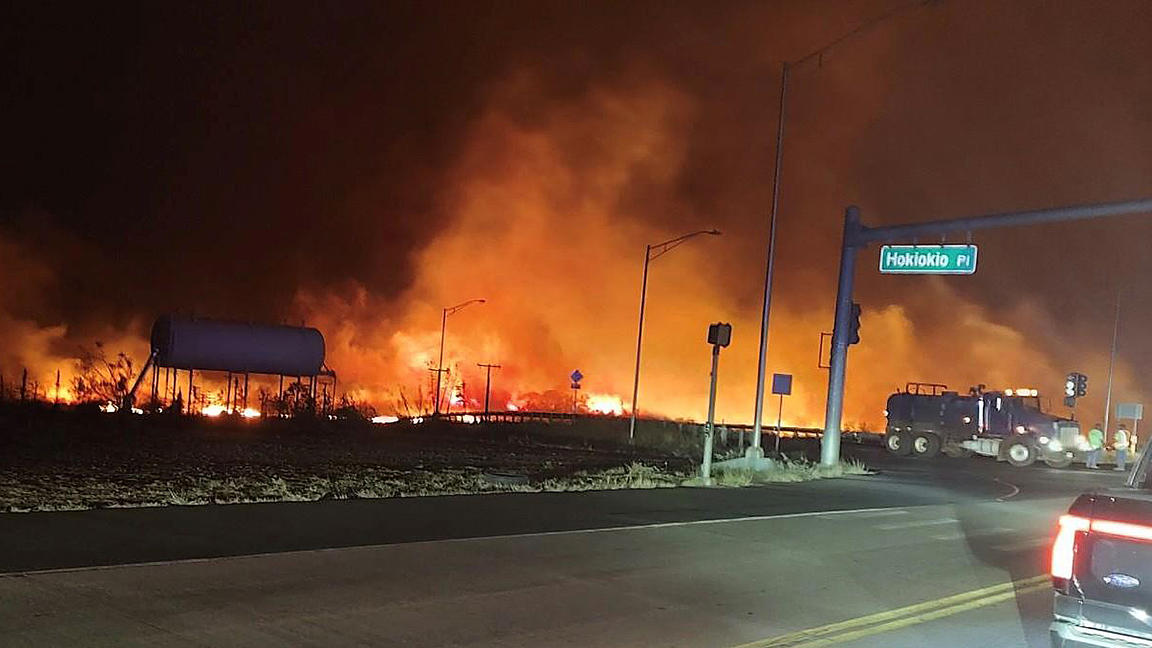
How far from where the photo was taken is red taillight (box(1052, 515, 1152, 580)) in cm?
592

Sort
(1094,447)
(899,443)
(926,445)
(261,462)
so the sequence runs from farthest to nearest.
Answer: (899,443), (926,445), (1094,447), (261,462)

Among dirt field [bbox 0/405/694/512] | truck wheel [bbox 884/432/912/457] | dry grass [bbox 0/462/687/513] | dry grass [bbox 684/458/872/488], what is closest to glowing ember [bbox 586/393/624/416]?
truck wheel [bbox 884/432/912/457]

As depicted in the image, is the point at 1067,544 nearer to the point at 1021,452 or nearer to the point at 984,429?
the point at 1021,452

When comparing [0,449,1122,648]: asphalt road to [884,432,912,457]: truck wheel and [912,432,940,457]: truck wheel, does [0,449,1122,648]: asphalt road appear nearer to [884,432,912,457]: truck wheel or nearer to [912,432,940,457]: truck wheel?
[912,432,940,457]: truck wheel

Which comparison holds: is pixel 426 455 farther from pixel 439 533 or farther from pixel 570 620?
pixel 570 620

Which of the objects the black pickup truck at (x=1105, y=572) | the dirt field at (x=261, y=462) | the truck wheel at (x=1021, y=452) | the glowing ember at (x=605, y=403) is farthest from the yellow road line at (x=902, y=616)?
the glowing ember at (x=605, y=403)

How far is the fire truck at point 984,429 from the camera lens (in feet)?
127

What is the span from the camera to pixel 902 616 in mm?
9500

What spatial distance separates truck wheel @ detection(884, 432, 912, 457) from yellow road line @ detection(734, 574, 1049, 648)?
3093cm

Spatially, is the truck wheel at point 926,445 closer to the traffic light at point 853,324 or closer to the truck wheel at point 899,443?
the truck wheel at point 899,443

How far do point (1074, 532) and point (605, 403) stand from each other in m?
63.2

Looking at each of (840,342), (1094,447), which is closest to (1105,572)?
(840,342)

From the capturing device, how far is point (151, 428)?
31312 millimetres

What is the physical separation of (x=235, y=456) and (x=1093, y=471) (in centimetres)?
2890
